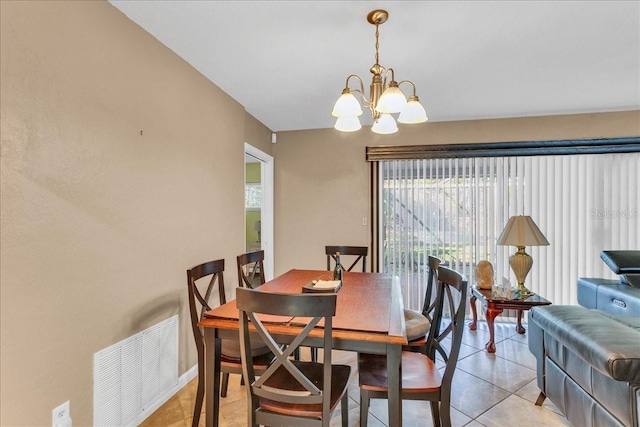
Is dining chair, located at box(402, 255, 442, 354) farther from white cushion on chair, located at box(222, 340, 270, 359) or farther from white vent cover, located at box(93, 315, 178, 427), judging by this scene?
white vent cover, located at box(93, 315, 178, 427)

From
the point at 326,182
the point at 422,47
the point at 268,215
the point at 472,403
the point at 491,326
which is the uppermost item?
the point at 422,47

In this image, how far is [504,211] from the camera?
3883mm

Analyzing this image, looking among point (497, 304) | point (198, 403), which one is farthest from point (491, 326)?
point (198, 403)

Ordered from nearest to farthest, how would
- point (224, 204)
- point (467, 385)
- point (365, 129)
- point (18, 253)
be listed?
point (18, 253) → point (467, 385) → point (224, 204) → point (365, 129)

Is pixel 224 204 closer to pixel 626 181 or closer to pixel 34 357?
pixel 34 357

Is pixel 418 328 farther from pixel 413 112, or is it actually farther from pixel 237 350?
pixel 413 112

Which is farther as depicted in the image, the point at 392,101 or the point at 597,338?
the point at 392,101

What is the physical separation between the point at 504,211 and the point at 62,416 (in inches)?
168

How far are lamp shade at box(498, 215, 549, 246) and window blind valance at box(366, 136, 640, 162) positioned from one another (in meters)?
1.12

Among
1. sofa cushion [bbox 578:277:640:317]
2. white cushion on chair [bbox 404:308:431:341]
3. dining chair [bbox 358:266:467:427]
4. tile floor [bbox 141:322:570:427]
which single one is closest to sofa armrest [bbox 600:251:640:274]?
sofa cushion [bbox 578:277:640:317]

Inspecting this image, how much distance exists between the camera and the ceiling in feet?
6.03

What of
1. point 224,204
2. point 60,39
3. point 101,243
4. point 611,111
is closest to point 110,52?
point 60,39

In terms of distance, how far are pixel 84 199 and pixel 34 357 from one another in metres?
0.73

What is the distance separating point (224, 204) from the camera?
3.06 meters
